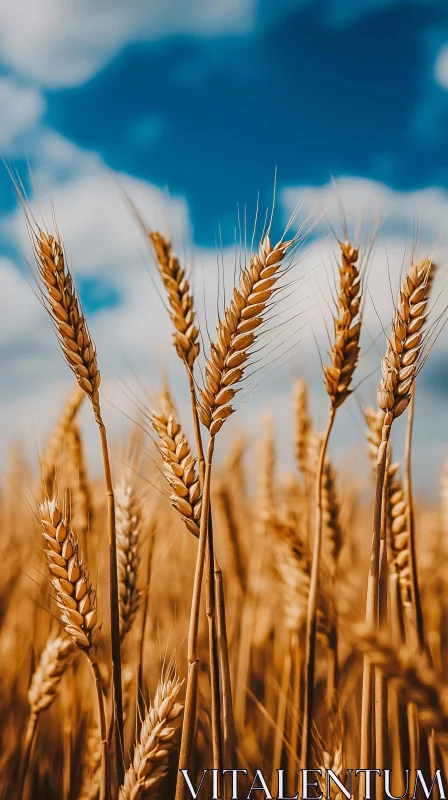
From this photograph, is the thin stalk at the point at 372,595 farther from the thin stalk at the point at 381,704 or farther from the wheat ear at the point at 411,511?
the wheat ear at the point at 411,511

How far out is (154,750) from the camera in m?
1.27

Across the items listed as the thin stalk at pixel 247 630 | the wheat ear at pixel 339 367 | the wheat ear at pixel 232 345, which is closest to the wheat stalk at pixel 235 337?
the wheat ear at pixel 232 345

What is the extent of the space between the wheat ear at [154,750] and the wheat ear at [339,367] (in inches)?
11.3

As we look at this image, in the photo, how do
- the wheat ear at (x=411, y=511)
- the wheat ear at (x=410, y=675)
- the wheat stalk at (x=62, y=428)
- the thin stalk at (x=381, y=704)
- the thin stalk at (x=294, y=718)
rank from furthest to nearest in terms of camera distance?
the wheat stalk at (x=62, y=428) < the thin stalk at (x=294, y=718) < the wheat ear at (x=411, y=511) < the thin stalk at (x=381, y=704) < the wheat ear at (x=410, y=675)

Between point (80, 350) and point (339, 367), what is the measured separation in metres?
0.56

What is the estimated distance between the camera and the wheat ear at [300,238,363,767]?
1362 millimetres

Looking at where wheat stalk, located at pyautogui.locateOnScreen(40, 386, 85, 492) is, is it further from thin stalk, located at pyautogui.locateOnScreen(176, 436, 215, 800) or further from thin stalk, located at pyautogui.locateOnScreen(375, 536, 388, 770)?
thin stalk, located at pyautogui.locateOnScreen(375, 536, 388, 770)

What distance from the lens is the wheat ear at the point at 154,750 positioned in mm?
1231

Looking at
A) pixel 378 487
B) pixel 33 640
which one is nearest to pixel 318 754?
pixel 378 487

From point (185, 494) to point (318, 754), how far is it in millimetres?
831

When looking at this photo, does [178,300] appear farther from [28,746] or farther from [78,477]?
Answer: [28,746]

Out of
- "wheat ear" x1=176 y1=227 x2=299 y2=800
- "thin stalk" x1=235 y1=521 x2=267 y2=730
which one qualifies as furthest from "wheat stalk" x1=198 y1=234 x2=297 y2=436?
"thin stalk" x1=235 y1=521 x2=267 y2=730

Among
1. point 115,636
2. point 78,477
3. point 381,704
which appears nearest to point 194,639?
point 115,636

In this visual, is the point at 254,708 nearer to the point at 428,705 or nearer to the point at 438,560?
the point at 438,560
